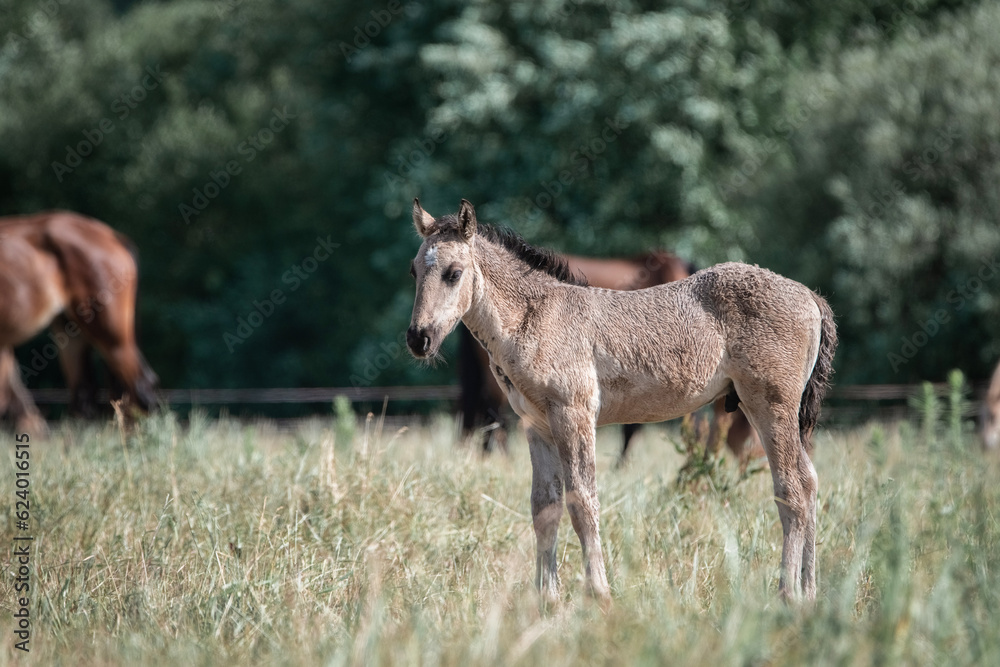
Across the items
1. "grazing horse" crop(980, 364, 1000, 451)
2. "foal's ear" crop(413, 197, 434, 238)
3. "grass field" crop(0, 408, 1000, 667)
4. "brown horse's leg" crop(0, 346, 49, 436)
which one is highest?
"foal's ear" crop(413, 197, 434, 238)

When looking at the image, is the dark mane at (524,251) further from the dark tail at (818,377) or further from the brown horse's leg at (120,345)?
Result: the brown horse's leg at (120,345)

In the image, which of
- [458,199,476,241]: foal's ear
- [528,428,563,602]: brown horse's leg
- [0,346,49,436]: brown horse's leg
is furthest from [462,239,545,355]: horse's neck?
[0,346,49,436]: brown horse's leg

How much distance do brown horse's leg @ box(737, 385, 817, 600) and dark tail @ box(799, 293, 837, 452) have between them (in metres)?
0.22

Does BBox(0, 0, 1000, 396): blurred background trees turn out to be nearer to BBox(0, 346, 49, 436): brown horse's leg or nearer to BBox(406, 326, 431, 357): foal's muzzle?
BBox(0, 346, 49, 436): brown horse's leg

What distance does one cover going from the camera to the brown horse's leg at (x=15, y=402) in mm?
11914

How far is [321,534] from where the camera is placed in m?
5.56

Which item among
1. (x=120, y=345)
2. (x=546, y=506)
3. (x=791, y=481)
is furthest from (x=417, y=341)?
(x=120, y=345)

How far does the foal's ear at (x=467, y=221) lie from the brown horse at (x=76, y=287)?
298 inches

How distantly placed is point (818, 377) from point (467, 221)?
197 centimetres

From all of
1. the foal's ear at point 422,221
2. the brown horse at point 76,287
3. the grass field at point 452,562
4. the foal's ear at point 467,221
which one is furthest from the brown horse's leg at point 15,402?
the foal's ear at point 467,221

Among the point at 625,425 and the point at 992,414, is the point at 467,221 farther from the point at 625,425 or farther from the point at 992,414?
the point at 992,414

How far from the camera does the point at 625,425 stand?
29.8 feet

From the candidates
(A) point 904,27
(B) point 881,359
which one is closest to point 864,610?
(B) point 881,359

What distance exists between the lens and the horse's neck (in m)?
4.57
